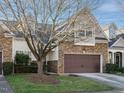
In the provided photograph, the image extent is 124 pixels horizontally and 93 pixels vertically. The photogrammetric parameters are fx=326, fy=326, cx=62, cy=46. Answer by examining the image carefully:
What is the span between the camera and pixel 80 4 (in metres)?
25.9

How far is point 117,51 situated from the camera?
42.0 metres

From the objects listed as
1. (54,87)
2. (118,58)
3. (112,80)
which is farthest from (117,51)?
(54,87)

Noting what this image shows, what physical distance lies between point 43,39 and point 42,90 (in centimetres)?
643

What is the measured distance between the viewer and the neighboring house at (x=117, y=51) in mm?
41625

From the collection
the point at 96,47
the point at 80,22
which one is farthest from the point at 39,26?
the point at 96,47

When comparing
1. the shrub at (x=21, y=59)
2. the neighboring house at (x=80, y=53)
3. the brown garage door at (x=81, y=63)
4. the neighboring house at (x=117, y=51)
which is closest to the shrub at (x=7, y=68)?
the neighboring house at (x=80, y=53)

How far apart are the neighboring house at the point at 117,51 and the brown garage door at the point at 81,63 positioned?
440 cm

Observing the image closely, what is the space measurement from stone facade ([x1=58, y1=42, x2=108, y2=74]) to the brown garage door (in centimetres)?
48

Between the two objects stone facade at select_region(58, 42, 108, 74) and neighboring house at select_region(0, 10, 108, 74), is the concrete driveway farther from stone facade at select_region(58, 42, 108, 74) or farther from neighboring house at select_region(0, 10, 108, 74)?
stone facade at select_region(58, 42, 108, 74)

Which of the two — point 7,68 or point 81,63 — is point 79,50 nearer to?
point 81,63

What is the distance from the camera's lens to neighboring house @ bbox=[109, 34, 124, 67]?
41.6m

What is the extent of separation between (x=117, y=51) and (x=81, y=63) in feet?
Result: 23.7

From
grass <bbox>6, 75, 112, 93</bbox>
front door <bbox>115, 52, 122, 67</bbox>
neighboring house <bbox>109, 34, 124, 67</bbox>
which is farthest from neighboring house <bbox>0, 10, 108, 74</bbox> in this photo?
grass <bbox>6, 75, 112, 93</bbox>

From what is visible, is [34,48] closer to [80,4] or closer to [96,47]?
[80,4]
